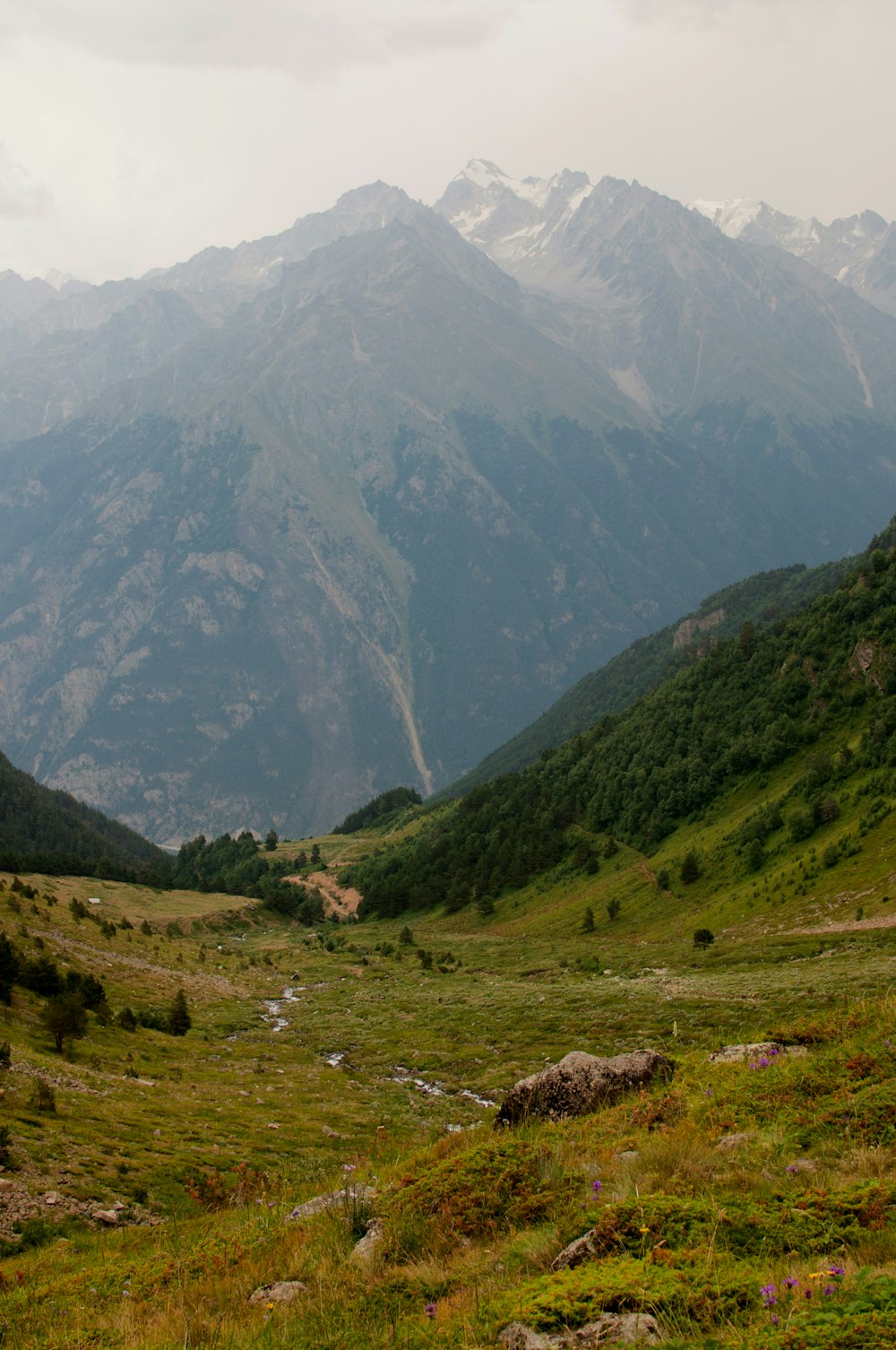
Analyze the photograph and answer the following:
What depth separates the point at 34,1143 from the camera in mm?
20609

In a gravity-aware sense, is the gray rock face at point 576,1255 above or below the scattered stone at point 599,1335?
below

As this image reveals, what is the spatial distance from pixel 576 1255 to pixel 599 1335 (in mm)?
1892

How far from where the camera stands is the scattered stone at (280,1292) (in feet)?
35.5

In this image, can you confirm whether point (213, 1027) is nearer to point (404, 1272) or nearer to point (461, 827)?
point (404, 1272)

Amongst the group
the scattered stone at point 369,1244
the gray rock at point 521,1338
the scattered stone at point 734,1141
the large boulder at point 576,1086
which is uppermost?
the gray rock at point 521,1338

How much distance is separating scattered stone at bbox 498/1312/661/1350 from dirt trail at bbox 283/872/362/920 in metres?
145

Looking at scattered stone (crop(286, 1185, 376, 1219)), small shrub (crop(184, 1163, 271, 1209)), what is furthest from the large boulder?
small shrub (crop(184, 1163, 271, 1209))

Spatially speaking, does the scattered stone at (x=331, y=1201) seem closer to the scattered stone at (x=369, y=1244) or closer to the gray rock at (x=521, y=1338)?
the scattered stone at (x=369, y=1244)

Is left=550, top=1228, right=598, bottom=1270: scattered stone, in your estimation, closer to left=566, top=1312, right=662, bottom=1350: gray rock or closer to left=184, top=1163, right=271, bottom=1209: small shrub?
left=566, top=1312, right=662, bottom=1350: gray rock

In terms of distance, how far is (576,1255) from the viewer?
9969 millimetres

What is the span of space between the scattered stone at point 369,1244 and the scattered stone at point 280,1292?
2.49 ft

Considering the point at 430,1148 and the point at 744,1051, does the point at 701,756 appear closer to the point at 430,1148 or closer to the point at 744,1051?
the point at 744,1051

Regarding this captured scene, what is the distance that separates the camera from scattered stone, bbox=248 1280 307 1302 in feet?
35.5

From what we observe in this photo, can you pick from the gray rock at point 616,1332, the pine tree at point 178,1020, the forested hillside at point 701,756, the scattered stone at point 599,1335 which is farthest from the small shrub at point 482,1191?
the forested hillside at point 701,756
